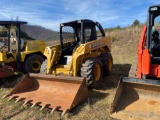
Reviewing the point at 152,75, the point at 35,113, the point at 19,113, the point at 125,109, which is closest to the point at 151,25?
the point at 152,75

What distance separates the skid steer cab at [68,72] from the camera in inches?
198

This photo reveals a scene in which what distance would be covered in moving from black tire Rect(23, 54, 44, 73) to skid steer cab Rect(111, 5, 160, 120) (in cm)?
486

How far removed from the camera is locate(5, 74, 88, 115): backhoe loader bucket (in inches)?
189

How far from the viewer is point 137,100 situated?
4.39 m

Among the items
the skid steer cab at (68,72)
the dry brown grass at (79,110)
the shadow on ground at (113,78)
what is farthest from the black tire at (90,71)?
the shadow on ground at (113,78)

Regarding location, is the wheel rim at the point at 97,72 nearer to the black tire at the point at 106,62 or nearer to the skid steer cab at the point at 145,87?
the black tire at the point at 106,62

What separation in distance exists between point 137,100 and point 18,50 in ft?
17.3

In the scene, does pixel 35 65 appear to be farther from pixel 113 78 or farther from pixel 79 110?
pixel 79 110

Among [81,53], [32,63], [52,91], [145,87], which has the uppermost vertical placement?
[81,53]

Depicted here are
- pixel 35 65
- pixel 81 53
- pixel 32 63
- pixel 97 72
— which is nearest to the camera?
pixel 81 53

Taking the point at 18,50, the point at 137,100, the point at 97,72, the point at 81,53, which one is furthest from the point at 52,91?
the point at 18,50

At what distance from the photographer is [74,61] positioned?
5.98 meters

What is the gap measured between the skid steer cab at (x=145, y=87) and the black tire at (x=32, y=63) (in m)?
4.86

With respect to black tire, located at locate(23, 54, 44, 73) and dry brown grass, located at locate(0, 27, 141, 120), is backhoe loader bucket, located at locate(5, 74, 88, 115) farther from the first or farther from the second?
black tire, located at locate(23, 54, 44, 73)
